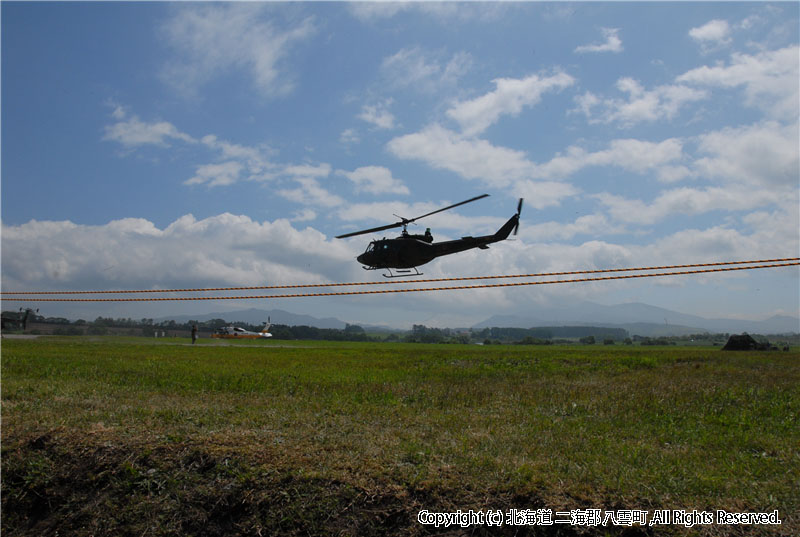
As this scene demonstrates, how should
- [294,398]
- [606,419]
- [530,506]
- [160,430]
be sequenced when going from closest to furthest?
[530,506], [160,430], [606,419], [294,398]

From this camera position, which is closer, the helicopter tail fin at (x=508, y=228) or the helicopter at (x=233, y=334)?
the helicopter tail fin at (x=508, y=228)

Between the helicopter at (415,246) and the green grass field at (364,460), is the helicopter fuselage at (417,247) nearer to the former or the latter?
the helicopter at (415,246)

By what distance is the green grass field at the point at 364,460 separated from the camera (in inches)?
244

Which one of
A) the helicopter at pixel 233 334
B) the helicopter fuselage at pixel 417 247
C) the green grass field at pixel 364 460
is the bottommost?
the helicopter at pixel 233 334

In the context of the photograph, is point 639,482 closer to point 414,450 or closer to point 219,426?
point 414,450

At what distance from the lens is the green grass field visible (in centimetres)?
620

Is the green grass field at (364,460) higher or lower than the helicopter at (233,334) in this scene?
higher

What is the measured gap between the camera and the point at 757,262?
32.9 ft

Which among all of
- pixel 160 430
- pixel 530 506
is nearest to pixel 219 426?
pixel 160 430

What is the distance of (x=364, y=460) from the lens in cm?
709

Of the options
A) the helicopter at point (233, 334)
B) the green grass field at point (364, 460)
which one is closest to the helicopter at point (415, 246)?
the green grass field at point (364, 460)

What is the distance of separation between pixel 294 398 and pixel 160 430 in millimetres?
3686

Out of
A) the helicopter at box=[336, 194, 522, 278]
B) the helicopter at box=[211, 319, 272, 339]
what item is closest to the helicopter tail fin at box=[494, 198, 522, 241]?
the helicopter at box=[336, 194, 522, 278]

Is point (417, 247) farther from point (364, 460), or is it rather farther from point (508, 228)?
point (364, 460)
